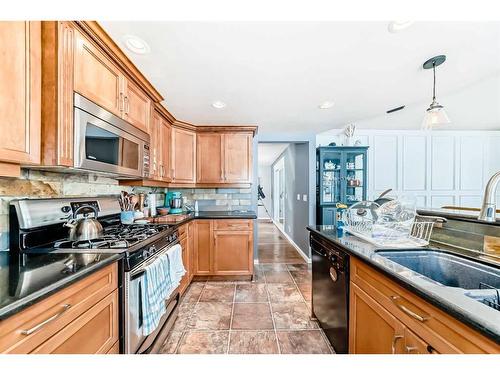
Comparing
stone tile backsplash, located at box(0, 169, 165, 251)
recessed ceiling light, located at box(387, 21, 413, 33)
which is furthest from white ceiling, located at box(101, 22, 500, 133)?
stone tile backsplash, located at box(0, 169, 165, 251)

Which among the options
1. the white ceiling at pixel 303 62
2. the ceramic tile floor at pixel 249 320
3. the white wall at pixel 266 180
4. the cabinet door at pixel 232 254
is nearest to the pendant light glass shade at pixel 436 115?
the white ceiling at pixel 303 62

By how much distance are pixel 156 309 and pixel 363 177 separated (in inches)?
145

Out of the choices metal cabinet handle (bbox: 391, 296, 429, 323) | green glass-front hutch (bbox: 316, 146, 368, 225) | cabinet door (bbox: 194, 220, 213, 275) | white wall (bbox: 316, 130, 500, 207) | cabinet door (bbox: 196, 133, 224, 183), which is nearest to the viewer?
metal cabinet handle (bbox: 391, 296, 429, 323)

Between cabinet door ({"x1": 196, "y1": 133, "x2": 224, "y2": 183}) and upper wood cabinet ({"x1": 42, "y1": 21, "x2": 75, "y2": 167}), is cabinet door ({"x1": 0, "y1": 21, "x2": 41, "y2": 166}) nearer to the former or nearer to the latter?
upper wood cabinet ({"x1": 42, "y1": 21, "x2": 75, "y2": 167})

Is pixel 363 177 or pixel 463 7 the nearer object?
pixel 463 7

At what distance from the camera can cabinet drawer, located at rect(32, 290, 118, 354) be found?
82 centimetres

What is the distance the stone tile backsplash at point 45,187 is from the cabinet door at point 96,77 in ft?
2.01

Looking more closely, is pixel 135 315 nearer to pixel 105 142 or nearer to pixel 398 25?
pixel 105 142

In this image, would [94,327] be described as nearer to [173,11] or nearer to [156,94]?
[173,11]

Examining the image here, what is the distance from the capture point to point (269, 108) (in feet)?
8.61

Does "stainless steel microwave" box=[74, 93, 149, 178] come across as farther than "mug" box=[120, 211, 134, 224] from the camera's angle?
No

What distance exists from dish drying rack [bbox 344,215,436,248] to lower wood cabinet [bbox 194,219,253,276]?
5.14ft
